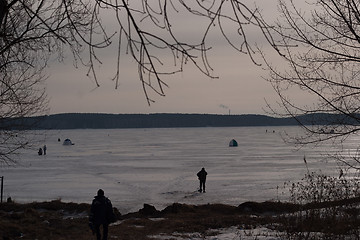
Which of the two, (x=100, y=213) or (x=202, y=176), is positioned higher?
(x=100, y=213)

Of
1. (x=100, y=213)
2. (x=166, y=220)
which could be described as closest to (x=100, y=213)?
(x=100, y=213)

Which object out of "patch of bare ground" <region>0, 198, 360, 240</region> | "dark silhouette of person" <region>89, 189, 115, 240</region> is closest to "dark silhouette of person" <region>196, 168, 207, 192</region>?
"patch of bare ground" <region>0, 198, 360, 240</region>

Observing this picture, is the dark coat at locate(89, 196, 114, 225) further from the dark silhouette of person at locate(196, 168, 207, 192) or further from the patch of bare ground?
the dark silhouette of person at locate(196, 168, 207, 192)

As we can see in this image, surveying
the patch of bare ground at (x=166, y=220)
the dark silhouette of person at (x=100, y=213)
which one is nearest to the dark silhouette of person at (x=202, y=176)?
the patch of bare ground at (x=166, y=220)

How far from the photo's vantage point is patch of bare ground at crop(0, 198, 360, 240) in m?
11.0

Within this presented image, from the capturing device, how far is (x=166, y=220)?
1678cm

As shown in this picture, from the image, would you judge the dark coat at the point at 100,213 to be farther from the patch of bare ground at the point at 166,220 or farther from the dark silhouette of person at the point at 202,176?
the dark silhouette of person at the point at 202,176

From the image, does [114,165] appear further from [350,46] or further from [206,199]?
[350,46]

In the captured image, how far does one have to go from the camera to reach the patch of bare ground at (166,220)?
10992 mm

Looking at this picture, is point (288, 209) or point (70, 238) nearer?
point (70, 238)

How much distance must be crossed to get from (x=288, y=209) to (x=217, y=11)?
53.1 feet

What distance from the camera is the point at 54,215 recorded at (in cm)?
1867

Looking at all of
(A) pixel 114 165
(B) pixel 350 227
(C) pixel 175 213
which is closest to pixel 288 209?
(C) pixel 175 213

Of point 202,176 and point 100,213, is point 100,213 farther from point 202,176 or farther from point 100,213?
point 202,176
